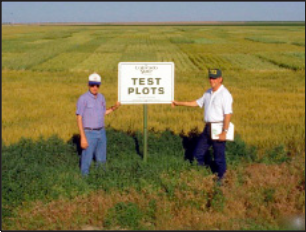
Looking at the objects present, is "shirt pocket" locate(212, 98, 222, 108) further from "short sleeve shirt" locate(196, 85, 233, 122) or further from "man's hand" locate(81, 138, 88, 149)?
"man's hand" locate(81, 138, 88, 149)

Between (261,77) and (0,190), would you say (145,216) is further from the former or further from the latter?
(261,77)

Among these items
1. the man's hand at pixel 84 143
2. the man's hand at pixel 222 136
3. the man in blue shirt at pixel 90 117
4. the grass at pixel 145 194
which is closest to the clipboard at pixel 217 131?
the man's hand at pixel 222 136

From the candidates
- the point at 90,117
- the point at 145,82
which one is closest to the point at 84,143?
the point at 90,117

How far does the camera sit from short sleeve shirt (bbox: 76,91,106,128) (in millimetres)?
6855

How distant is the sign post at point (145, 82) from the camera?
290 inches

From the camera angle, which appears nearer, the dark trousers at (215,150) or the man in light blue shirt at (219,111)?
the man in light blue shirt at (219,111)

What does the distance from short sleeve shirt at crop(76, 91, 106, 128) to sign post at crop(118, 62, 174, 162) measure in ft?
1.82

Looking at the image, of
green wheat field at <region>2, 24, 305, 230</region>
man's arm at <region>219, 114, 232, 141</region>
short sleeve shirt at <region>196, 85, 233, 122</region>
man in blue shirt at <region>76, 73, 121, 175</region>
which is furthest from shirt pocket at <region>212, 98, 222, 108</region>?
man in blue shirt at <region>76, 73, 121, 175</region>

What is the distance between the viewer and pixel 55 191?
6.42 meters

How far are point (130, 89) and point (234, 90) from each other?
1190 centimetres

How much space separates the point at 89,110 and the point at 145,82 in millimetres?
1146

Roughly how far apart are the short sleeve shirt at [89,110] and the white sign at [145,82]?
0.55 meters

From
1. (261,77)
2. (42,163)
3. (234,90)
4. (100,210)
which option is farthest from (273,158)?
(261,77)

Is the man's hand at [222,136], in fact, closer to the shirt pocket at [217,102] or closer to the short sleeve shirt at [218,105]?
the short sleeve shirt at [218,105]
